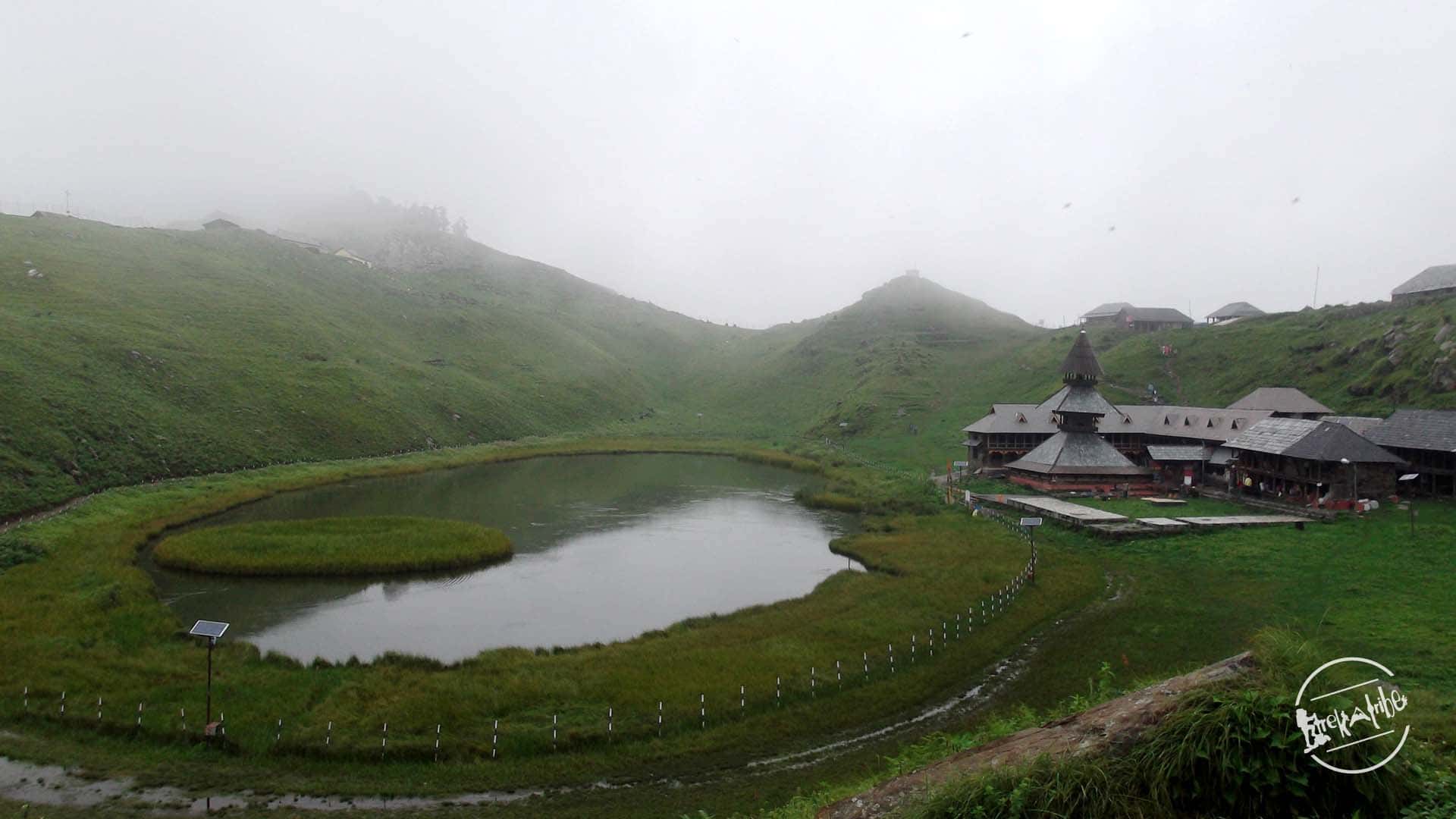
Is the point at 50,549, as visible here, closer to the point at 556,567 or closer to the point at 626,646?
the point at 556,567

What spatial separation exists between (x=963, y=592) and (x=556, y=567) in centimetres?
2162

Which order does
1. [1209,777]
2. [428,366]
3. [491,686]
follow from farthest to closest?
1. [428,366]
2. [491,686]
3. [1209,777]

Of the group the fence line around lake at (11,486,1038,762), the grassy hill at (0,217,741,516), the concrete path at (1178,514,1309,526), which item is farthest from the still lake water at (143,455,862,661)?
the concrete path at (1178,514,1309,526)

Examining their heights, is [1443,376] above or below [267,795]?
above

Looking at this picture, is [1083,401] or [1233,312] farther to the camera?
[1233,312]

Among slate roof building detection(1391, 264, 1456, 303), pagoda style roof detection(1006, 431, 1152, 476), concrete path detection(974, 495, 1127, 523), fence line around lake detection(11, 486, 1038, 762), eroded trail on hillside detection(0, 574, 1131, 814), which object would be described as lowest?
eroded trail on hillside detection(0, 574, 1131, 814)

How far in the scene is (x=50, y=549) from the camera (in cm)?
3725

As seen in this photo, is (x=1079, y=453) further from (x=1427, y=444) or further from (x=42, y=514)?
(x=42, y=514)

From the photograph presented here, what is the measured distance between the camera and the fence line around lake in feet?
67.6

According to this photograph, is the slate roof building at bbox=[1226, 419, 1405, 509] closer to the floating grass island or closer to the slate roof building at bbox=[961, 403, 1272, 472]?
the slate roof building at bbox=[961, 403, 1272, 472]

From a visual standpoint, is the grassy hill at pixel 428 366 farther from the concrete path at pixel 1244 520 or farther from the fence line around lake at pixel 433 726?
the fence line around lake at pixel 433 726

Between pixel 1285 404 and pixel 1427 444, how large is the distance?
832 inches

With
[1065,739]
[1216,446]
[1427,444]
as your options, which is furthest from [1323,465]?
[1065,739]

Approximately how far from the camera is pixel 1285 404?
6931 centimetres
